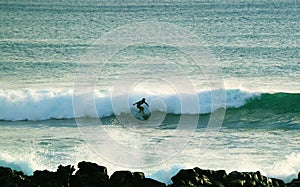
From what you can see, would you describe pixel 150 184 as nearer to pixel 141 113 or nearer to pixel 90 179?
pixel 90 179

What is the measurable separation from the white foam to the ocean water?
0.03 metres

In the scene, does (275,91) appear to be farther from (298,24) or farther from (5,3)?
(5,3)

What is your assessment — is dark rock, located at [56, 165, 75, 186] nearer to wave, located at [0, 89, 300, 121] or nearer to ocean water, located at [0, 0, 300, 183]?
ocean water, located at [0, 0, 300, 183]

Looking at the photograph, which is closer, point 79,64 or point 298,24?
point 79,64

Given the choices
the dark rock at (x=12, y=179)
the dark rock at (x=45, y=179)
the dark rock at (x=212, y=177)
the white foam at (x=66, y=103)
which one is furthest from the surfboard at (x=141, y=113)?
the dark rock at (x=12, y=179)

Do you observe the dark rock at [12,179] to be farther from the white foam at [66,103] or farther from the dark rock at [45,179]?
the white foam at [66,103]

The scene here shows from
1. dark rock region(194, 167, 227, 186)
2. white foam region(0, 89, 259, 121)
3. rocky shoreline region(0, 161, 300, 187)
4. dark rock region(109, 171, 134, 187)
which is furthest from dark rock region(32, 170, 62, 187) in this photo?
white foam region(0, 89, 259, 121)

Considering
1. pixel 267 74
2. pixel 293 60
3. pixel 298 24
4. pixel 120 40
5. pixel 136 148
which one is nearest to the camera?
pixel 136 148

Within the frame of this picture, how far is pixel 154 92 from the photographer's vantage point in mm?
25547

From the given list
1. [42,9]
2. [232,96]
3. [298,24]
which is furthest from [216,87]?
[42,9]

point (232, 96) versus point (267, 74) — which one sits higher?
point (267, 74)

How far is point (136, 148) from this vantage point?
19.4m

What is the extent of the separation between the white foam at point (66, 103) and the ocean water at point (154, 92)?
3 centimetres

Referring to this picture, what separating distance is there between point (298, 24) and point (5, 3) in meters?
17.4
